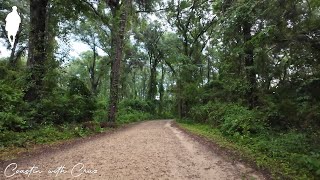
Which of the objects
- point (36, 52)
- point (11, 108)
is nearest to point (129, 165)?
point (11, 108)

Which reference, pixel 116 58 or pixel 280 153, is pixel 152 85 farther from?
pixel 280 153

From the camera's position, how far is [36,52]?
35.9ft

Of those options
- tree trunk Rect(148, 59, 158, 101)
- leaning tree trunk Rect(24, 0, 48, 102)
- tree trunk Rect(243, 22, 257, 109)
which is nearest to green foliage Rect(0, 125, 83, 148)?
leaning tree trunk Rect(24, 0, 48, 102)

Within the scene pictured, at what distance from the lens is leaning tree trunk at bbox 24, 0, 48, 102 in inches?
426

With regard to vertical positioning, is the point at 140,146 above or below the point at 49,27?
below

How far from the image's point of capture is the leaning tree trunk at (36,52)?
1081cm

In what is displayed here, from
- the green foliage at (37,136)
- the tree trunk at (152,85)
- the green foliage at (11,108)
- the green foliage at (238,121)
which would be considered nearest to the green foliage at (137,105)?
the tree trunk at (152,85)

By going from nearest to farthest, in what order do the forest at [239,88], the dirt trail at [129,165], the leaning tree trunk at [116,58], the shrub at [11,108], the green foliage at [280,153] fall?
the dirt trail at [129,165] < the green foliage at [280,153] < the forest at [239,88] < the shrub at [11,108] < the leaning tree trunk at [116,58]

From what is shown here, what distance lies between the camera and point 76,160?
6.04m

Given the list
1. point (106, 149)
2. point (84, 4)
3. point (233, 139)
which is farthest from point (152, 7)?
point (106, 149)

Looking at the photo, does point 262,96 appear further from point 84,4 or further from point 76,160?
point 84,4

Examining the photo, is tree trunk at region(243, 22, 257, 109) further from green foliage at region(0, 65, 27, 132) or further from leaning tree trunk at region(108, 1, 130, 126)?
green foliage at region(0, 65, 27, 132)

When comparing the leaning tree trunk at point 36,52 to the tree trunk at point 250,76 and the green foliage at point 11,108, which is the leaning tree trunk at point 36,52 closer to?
the green foliage at point 11,108

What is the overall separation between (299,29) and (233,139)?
441 cm
